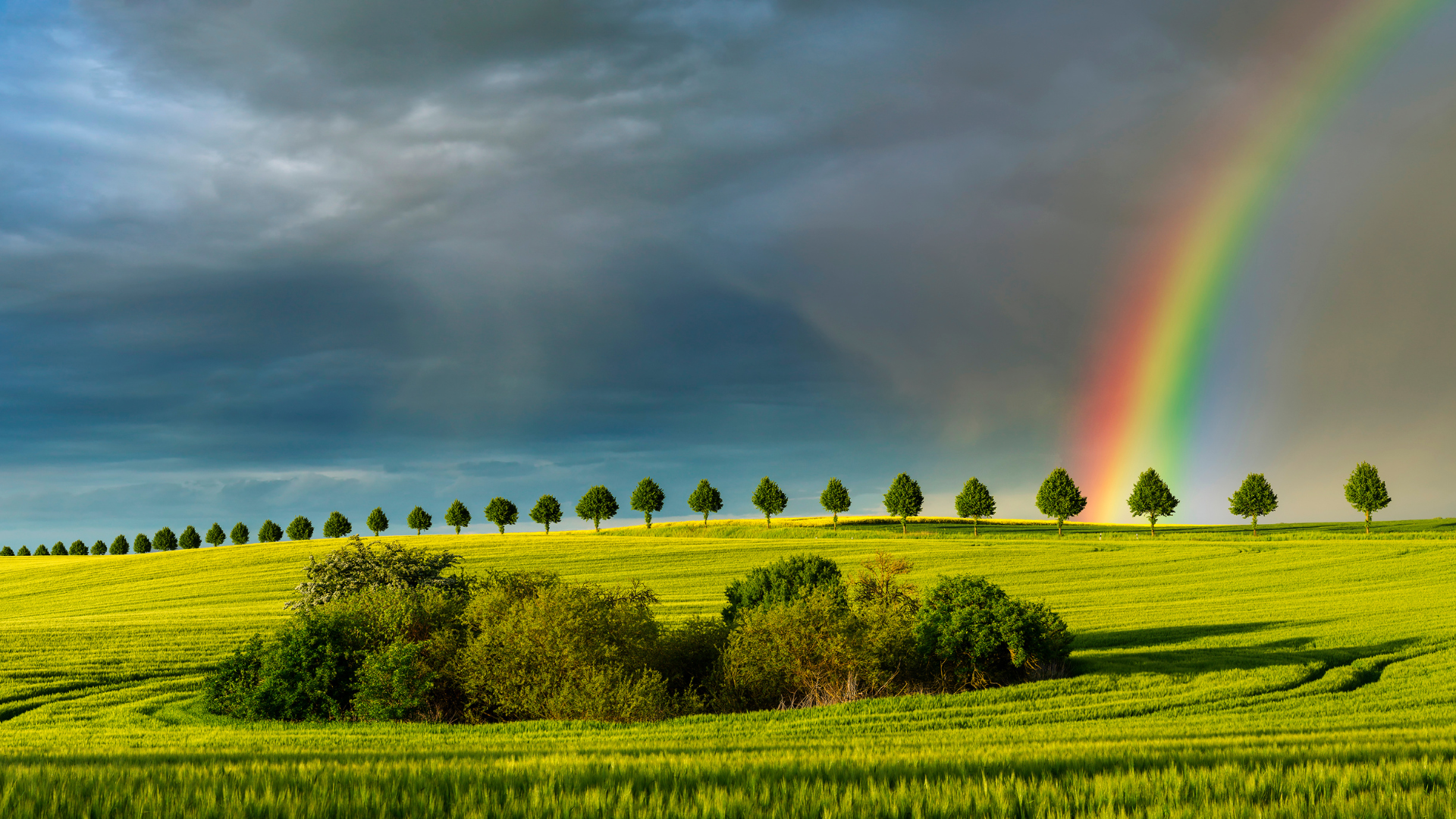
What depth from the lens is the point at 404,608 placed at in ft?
84.2

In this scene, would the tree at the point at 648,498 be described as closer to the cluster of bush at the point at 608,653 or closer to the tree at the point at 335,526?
the tree at the point at 335,526

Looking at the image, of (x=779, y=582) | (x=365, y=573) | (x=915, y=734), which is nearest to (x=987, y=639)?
(x=779, y=582)

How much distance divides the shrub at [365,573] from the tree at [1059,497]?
295ft

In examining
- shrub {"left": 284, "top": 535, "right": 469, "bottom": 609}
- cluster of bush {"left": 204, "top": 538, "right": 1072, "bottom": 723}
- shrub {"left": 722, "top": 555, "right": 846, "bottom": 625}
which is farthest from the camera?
shrub {"left": 284, "top": 535, "right": 469, "bottom": 609}

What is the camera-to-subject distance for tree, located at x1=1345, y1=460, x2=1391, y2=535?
106688 millimetres

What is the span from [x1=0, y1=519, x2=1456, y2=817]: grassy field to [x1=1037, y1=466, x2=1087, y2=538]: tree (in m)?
45.4

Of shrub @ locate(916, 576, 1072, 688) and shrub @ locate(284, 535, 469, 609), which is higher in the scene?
shrub @ locate(284, 535, 469, 609)

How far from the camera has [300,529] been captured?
131375 mm

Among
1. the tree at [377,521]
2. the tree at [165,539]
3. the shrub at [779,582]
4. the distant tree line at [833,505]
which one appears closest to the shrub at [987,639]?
the shrub at [779,582]

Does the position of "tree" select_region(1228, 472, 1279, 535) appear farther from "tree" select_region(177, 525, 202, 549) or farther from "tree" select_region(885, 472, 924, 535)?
"tree" select_region(177, 525, 202, 549)

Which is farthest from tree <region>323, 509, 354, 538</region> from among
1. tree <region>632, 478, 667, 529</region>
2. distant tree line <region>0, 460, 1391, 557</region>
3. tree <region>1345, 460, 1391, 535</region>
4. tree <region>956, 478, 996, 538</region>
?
tree <region>1345, 460, 1391, 535</region>

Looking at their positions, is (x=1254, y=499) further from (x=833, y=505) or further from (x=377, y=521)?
(x=377, y=521)

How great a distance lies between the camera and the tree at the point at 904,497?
116375 millimetres

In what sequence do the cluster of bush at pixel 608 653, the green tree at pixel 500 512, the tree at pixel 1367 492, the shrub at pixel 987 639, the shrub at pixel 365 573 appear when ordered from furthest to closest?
1. the green tree at pixel 500 512
2. the tree at pixel 1367 492
3. the shrub at pixel 365 573
4. the shrub at pixel 987 639
5. the cluster of bush at pixel 608 653
